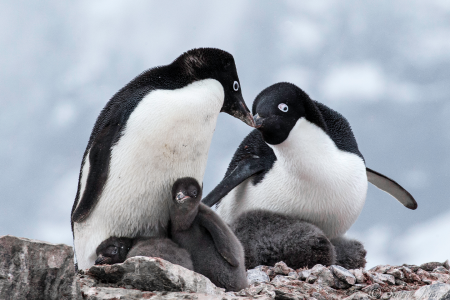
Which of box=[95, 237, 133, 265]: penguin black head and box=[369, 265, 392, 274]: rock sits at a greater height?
box=[95, 237, 133, 265]: penguin black head

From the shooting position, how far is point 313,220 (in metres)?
5.31

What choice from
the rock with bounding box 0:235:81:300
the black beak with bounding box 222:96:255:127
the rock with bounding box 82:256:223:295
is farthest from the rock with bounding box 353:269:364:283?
the rock with bounding box 0:235:81:300

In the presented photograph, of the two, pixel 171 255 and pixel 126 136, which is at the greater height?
pixel 126 136

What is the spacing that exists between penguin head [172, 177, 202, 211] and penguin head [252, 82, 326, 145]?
52.7 inches

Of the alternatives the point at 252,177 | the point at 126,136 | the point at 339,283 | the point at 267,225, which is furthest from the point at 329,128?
the point at 126,136

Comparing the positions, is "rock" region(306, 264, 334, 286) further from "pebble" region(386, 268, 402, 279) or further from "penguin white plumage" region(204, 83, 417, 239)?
"penguin white plumage" region(204, 83, 417, 239)

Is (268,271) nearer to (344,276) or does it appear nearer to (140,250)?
(344,276)

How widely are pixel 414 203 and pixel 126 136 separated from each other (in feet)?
14.2

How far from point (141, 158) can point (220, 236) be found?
802mm

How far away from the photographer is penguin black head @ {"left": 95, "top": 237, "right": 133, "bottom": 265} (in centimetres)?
362

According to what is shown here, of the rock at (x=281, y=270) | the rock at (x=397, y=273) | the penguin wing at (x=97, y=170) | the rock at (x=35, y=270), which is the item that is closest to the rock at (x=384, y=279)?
the rock at (x=397, y=273)

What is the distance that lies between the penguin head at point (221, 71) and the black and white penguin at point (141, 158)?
118 millimetres

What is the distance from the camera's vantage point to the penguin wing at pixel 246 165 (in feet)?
17.2

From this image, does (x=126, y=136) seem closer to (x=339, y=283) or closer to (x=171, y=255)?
(x=171, y=255)
